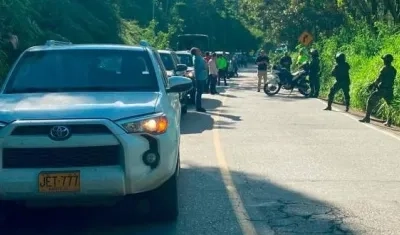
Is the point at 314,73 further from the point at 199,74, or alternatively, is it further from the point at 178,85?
the point at 178,85

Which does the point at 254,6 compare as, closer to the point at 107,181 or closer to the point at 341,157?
the point at 341,157

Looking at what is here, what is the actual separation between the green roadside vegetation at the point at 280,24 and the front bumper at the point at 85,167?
1123 cm

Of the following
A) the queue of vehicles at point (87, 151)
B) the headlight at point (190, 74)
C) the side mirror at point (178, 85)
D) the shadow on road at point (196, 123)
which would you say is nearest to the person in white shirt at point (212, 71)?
the headlight at point (190, 74)

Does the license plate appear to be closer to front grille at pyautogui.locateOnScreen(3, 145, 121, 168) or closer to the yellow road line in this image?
front grille at pyautogui.locateOnScreen(3, 145, 121, 168)

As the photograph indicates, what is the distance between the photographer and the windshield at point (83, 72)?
8344mm

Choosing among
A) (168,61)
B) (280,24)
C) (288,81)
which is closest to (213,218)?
(168,61)

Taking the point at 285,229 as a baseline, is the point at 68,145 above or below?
above

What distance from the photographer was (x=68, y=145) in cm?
680

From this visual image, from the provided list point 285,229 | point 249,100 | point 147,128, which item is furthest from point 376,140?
point 249,100

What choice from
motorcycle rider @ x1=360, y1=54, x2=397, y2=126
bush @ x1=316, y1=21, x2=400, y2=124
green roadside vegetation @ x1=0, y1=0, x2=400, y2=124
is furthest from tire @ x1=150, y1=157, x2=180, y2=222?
bush @ x1=316, y1=21, x2=400, y2=124

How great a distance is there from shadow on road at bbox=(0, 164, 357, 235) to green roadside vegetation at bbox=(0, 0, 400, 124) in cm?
985

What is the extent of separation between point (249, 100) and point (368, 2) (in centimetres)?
1348

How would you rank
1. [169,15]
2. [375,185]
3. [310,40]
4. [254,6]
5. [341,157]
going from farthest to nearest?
[169,15] < [254,6] < [310,40] < [341,157] < [375,185]

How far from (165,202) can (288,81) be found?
75.8 feet
